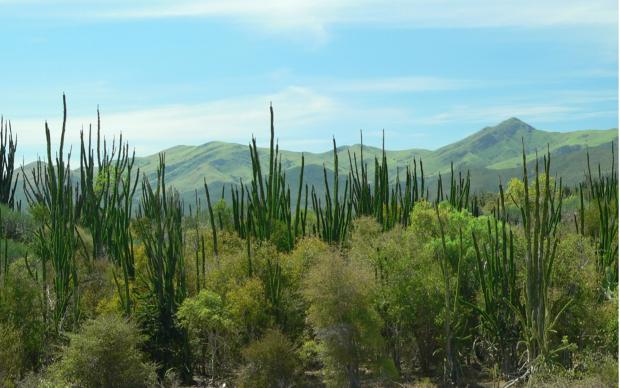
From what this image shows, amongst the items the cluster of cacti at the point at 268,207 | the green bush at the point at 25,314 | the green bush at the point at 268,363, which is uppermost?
the cluster of cacti at the point at 268,207

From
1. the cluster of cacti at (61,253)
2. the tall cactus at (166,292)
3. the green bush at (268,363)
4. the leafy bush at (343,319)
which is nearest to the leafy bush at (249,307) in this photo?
the green bush at (268,363)

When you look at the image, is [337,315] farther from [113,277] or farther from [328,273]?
[113,277]

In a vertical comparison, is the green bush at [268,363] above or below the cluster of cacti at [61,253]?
below

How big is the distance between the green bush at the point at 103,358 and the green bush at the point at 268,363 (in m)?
3.01

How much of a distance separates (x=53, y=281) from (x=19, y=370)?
457 centimetres

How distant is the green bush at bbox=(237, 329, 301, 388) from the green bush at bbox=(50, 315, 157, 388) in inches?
119

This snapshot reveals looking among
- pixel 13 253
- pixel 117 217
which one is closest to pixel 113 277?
pixel 117 217

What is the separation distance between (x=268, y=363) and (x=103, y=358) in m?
4.68

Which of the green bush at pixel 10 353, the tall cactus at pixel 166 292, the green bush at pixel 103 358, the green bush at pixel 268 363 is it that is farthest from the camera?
the tall cactus at pixel 166 292

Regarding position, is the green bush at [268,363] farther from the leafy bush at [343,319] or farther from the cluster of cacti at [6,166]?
the cluster of cacti at [6,166]

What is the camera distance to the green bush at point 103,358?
21.3 metres

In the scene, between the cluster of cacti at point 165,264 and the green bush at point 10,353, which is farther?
the cluster of cacti at point 165,264

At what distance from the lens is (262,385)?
22438mm

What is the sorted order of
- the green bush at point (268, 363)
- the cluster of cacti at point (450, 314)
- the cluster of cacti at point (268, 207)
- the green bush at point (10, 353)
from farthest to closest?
the cluster of cacti at point (268, 207) < the cluster of cacti at point (450, 314) < the green bush at point (10, 353) < the green bush at point (268, 363)
